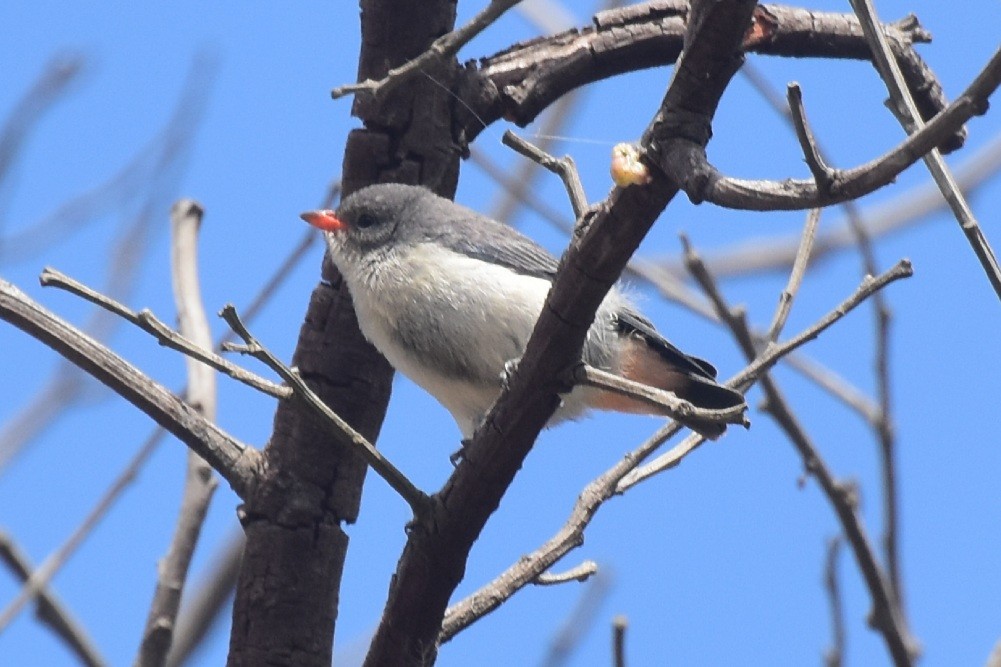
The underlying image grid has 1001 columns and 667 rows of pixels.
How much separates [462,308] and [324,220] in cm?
77

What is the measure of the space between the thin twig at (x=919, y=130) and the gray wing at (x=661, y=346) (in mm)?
2041

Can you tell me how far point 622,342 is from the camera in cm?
364

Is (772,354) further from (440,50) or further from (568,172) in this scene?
(440,50)

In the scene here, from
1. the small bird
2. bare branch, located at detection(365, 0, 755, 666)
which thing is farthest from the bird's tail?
bare branch, located at detection(365, 0, 755, 666)

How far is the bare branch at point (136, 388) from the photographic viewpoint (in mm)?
2566

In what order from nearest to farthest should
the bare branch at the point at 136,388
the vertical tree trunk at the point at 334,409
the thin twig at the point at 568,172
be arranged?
the bare branch at the point at 136,388 → the thin twig at the point at 568,172 → the vertical tree trunk at the point at 334,409

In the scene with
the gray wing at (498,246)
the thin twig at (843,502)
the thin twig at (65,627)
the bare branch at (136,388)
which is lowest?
the thin twig at (65,627)

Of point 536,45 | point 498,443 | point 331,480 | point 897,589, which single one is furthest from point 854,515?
point 536,45

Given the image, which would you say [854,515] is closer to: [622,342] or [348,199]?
[622,342]

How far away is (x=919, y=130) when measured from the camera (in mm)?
1499

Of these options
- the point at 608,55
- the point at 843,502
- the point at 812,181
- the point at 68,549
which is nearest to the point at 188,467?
the point at 68,549

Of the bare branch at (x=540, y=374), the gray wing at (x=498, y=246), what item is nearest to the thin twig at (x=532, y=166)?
the gray wing at (x=498, y=246)

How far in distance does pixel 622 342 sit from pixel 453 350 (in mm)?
535

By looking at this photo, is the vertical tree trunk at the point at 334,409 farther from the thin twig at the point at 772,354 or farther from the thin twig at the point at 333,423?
the thin twig at the point at 772,354
